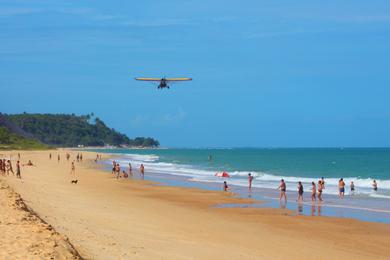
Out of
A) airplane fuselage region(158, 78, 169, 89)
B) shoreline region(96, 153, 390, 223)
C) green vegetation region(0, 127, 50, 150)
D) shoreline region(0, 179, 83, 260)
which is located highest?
airplane fuselage region(158, 78, 169, 89)

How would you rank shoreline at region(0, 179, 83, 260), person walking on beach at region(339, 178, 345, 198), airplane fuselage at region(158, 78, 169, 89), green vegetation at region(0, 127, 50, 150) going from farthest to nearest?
green vegetation at region(0, 127, 50, 150) < person walking on beach at region(339, 178, 345, 198) < airplane fuselage at region(158, 78, 169, 89) < shoreline at region(0, 179, 83, 260)

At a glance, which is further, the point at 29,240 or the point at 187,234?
the point at 187,234

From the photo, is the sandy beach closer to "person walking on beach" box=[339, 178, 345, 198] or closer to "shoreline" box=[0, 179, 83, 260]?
"shoreline" box=[0, 179, 83, 260]

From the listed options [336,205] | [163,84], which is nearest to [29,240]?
[336,205]

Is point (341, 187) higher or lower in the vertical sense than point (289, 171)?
higher

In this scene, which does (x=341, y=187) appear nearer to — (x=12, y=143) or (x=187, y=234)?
(x=187, y=234)

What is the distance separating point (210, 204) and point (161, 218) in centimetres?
742

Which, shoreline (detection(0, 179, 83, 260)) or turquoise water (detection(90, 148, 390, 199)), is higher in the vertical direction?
shoreline (detection(0, 179, 83, 260))

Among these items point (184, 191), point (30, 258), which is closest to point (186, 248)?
point (30, 258)

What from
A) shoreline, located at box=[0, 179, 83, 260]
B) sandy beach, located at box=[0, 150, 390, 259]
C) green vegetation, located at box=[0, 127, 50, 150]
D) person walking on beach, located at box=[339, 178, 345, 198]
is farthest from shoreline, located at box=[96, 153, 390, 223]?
green vegetation, located at box=[0, 127, 50, 150]

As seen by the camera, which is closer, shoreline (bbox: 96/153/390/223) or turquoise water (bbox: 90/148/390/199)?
shoreline (bbox: 96/153/390/223)

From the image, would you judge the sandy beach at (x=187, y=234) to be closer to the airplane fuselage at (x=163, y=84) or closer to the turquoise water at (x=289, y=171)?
the airplane fuselage at (x=163, y=84)

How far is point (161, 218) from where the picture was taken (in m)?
20.0

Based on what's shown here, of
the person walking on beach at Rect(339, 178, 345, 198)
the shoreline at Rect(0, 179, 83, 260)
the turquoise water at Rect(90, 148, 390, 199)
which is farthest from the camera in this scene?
the turquoise water at Rect(90, 148, 390, 199)
